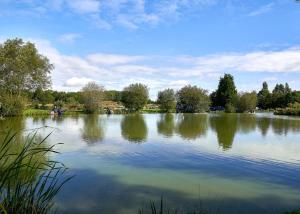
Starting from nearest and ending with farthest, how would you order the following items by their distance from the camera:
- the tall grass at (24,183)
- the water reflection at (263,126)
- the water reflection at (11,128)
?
the tall grass at (24,183) → the water reflection at (11,128) → the water reflection at (263,126)

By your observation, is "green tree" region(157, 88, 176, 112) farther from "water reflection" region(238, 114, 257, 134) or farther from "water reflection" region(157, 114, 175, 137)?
"water reflection" region(157, 114, 175, 137)

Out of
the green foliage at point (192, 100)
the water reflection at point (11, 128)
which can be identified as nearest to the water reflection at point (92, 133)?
the water reflection at point (11, 128)

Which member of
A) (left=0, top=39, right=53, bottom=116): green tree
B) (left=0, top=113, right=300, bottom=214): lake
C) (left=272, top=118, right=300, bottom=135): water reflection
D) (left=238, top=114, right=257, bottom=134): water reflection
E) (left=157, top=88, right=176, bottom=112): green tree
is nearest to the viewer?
(left=0, top=113, right=300, bottom=214): lake

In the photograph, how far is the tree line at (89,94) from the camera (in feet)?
137

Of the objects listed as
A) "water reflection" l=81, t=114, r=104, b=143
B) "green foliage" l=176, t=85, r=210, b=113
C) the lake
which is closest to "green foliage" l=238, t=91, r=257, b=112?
"green foliage" l=176, t=85, r=210, b=113

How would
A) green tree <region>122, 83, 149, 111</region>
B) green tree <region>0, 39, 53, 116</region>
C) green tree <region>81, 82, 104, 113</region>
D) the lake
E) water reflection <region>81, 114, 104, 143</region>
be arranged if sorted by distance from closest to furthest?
the lake < water reflection <region>81, 114, 104, 143</region> < green tree <region>0, 39, 53, 116</region> < green tree <region>81, 82, 104, 113</region> < green tree <region>122, 83, 149, 111</region>

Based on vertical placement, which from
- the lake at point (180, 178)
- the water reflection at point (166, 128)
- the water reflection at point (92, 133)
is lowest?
the lake at point (180, 178)

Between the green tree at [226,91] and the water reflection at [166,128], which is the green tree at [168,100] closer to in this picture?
the green tree at [226,91]

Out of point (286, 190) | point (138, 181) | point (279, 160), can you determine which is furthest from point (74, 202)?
point (279, 160)

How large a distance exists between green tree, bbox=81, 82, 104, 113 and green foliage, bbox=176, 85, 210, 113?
2306 centimetres

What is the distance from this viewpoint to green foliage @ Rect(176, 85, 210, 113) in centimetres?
7300

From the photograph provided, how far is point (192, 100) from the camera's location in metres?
73.8

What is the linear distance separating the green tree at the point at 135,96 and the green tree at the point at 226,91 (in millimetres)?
22633

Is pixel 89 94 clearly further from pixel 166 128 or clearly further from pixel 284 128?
pixel 284 128
